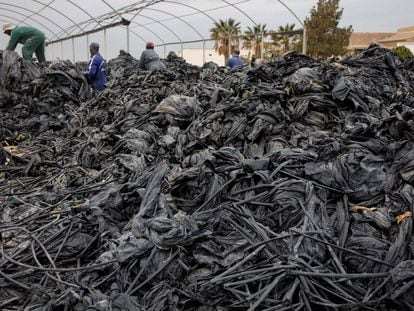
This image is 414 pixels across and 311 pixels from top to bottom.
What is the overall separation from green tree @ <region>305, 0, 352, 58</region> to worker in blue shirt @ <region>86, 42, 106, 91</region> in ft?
80.2

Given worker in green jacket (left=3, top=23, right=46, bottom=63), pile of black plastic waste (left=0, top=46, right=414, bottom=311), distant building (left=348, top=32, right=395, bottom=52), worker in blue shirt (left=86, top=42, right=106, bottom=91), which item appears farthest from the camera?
distant building (left=348, top=32, right=395, bottom=52)

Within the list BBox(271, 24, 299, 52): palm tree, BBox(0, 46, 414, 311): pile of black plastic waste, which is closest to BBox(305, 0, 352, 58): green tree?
BBox(271, 24, 299, 52): palm tree

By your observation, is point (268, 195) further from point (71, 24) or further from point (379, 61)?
point (71, 24)

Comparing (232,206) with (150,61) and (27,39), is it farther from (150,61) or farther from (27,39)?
(27,39)

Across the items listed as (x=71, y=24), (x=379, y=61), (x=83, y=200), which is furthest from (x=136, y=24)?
(x=83, y=200)

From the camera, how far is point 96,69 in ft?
33.4

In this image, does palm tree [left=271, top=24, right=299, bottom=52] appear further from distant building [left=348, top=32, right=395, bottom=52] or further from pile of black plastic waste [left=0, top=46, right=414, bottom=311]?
pile of black plastic waste [left=0, top=46, right=414, bottom=311]

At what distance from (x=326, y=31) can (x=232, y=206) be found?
31324mm

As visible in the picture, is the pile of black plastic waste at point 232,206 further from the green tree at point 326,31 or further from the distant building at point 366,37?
the distant building at point 366,37

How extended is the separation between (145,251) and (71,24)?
26019 millimetres

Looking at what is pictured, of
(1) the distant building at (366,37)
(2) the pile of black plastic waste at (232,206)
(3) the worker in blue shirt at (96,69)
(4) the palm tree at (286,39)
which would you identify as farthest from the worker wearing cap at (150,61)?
(1) the distant building at (366,37)

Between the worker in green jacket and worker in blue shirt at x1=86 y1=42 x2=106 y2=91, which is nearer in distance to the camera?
worker in blue shirt at x1=86 y1=42 x2=106 y2=91

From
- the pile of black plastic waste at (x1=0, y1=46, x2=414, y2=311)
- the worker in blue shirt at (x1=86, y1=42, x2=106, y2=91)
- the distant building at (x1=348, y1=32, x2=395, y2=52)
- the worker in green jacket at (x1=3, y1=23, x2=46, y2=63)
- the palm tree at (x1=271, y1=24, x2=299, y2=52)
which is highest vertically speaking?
the distant building at (x1=348, y1=32, x2=395, y2=52)

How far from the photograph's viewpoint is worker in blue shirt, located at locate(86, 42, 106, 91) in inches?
389
